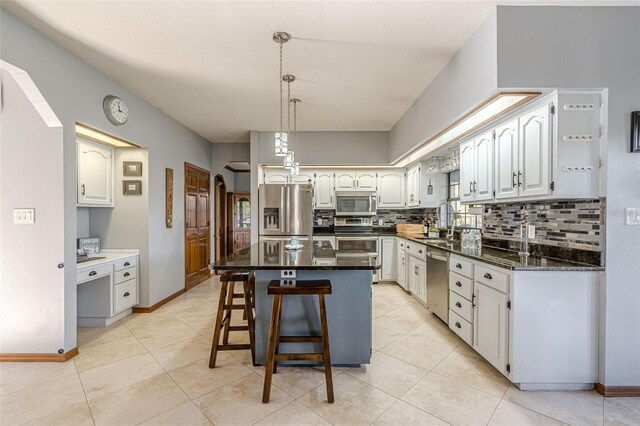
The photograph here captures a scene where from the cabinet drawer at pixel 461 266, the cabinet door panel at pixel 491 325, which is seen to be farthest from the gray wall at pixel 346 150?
the cabinet door panel at pixel 491 325

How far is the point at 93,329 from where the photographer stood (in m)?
3.29

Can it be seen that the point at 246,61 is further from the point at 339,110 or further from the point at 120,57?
the point at 339,110

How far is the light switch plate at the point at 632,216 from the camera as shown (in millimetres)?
2041

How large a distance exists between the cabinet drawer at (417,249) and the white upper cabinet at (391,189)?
104 centimetres

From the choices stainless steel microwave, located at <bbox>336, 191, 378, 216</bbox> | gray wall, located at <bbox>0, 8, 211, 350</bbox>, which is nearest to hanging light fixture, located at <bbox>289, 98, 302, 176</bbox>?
stainless steel microwave, located at <bbox>336, 191, 378, 216</bbox>

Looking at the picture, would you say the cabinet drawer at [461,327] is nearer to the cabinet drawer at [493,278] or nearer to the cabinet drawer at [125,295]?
the cabinet drawer at [493,278]

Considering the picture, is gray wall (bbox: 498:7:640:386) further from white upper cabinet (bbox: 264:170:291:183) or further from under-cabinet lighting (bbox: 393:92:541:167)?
white upper cabinet (bbox: 264:170:291:183)

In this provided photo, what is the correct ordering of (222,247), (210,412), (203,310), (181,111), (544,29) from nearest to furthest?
(210,412) → (544,29) → (203,310) → (181,111) → (222,247)

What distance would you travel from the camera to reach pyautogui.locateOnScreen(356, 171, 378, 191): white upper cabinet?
5438mm

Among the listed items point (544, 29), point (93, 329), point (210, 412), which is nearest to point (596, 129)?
point (544, 29)

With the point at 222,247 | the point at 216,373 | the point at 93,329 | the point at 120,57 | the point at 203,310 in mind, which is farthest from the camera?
the point at 222,247

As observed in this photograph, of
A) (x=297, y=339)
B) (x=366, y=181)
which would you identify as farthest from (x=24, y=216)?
(x=366, y=181)

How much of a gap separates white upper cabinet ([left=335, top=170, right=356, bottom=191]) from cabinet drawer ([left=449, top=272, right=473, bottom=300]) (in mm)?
2720

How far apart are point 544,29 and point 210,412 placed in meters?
3.37
